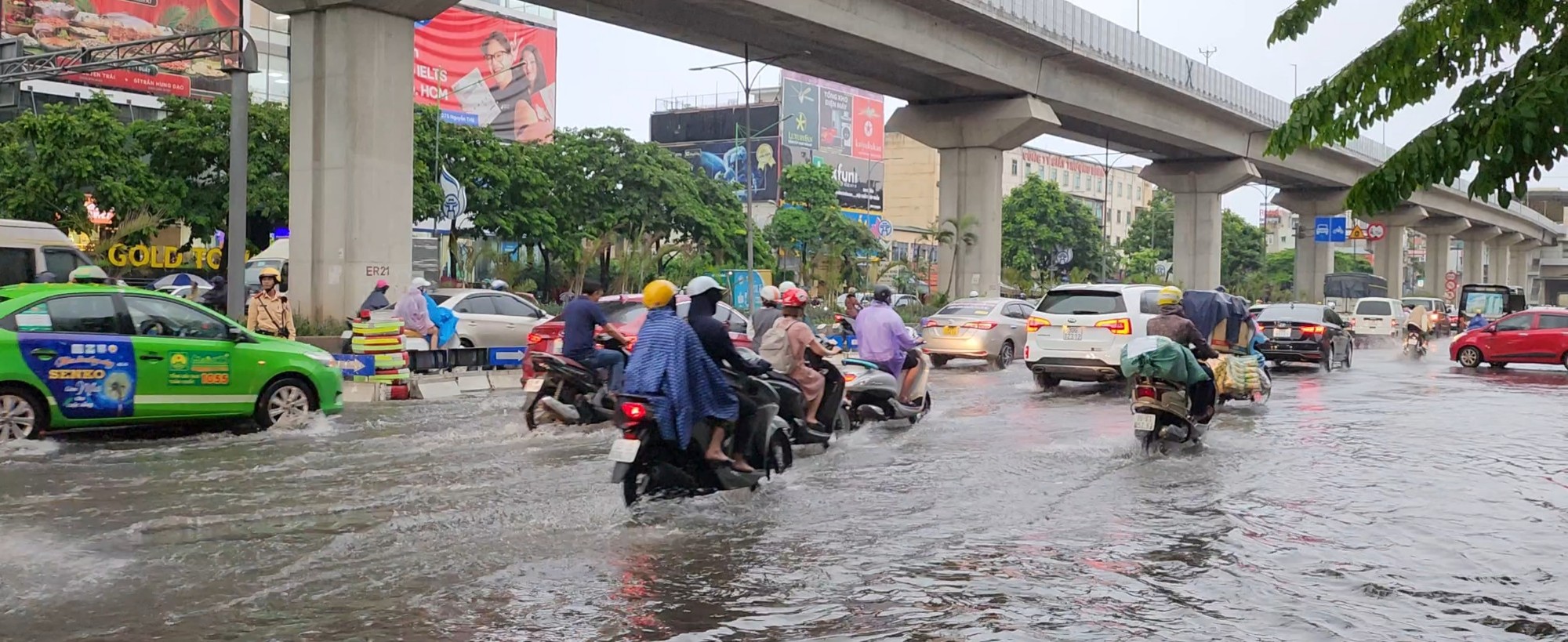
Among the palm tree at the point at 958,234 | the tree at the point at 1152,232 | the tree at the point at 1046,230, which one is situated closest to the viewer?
the palm tree at the point at 958,234

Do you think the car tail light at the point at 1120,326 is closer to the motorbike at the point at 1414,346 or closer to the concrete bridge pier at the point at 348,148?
the concrete bridge pier at the point at 348,148

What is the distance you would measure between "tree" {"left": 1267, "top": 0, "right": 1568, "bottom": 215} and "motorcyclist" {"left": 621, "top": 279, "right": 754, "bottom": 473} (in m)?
3.62

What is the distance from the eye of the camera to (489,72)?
2653 inches

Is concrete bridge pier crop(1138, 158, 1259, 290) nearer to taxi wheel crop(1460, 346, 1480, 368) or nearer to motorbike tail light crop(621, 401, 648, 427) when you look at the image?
taxi wheel crop(1460, 346, 1480, 368)

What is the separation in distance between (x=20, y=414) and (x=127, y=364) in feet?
3.01

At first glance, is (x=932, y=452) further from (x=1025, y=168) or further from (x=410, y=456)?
(x=1025, y=168)

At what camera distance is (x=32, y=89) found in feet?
154

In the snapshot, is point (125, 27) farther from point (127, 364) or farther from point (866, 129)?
point (866, 129)

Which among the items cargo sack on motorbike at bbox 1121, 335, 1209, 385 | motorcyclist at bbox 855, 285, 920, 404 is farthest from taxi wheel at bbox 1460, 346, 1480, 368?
motorcyclist at bbox 855, 285, 920, 404

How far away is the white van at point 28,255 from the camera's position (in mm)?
21031

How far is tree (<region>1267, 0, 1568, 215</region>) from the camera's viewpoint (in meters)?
5.71

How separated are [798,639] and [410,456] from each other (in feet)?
21.5

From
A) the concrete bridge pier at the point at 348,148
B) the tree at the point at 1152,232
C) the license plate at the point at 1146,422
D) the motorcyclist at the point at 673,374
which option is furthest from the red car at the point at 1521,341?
the tree at the point at 1152,232

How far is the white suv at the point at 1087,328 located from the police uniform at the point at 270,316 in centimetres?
1018
